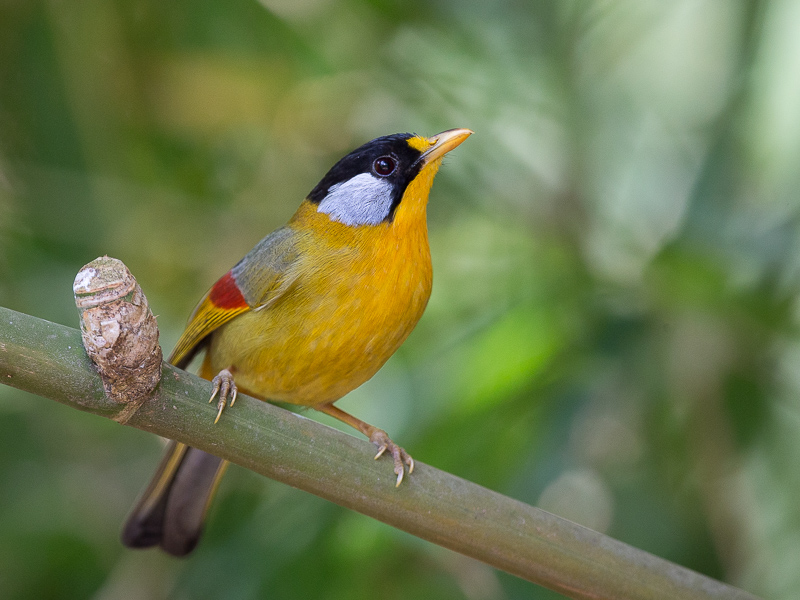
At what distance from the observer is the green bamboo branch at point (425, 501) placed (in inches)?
68.3

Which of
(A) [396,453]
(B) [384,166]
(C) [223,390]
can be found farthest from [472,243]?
(C) [223,390]

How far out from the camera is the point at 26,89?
3318mm

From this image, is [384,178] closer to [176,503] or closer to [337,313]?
[337,313]

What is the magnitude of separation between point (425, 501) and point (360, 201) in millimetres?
1063

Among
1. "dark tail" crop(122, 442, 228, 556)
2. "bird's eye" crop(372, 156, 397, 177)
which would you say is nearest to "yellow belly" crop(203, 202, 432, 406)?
"bird's eye" crop(372, 156, 397, 177)

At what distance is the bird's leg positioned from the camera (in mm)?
1921

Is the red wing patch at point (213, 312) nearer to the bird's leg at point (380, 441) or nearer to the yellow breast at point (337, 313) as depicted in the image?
the yellow breast at point (337, 313)

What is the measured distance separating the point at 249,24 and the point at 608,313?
6.01 feet

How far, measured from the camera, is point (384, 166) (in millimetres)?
2639

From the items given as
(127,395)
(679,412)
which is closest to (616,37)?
(679,412)

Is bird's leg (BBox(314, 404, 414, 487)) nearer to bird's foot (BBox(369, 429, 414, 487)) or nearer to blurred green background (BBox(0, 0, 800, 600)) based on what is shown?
bird's foot (BBox(369, 429, 414, 487))

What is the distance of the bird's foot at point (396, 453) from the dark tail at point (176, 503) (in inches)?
24.1

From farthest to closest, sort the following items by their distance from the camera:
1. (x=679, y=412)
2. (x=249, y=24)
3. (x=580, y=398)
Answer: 1. (x=249, y=24)
2. (x=679, y=412)
3. (x=580, y=398)

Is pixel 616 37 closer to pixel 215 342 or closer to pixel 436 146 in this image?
pixel 436 146
